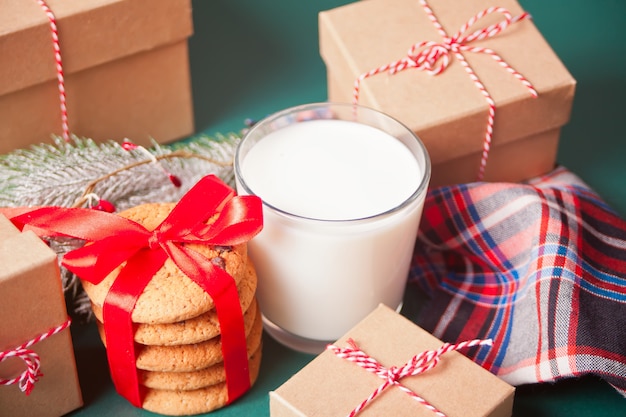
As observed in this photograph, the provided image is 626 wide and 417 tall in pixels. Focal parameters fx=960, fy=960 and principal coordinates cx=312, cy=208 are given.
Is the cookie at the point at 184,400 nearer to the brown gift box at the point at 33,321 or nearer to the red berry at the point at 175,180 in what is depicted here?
the brown gift box at the point at 33,321

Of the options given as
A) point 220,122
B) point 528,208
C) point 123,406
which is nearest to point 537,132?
point 528,208

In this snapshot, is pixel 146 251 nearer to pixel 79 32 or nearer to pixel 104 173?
pixel 104 173

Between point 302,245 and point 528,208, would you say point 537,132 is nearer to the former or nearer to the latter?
point 528,208

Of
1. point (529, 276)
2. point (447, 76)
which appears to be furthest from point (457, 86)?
point (529, 276)

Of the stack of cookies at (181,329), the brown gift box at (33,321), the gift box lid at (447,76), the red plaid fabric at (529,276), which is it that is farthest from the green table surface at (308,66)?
the brown gift box at (33,321)

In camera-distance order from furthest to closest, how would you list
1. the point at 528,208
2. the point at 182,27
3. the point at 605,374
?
the point at 182,27, the point at 528,208, the point at 605,374

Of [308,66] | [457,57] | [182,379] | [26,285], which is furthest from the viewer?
[308,66]

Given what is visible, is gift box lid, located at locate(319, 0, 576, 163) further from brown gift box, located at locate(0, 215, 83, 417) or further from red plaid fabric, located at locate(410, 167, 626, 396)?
brown gift box, located at locate(0, 215, 83, 417)
